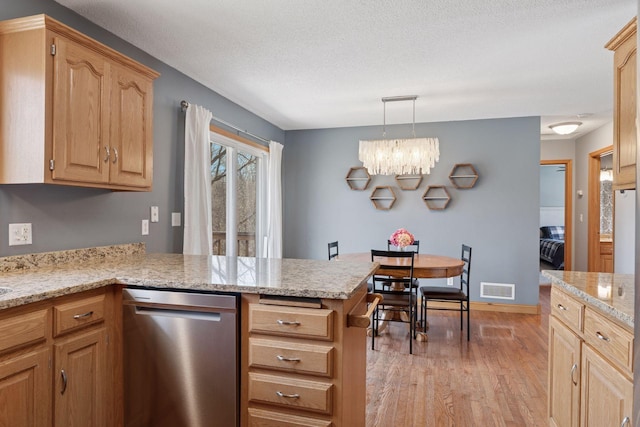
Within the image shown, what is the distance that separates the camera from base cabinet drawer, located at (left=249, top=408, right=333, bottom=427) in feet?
5.19

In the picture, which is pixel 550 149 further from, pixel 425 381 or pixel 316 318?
pixel 316 318

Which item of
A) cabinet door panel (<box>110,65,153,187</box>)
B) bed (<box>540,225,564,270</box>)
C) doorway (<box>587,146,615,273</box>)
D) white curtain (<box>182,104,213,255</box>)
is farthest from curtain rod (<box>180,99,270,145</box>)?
bed (<box>540,225,564,270</box>)

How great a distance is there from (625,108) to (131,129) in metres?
2.67

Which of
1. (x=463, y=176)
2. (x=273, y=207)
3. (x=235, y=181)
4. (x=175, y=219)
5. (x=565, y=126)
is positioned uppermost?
(x=565, y=126)

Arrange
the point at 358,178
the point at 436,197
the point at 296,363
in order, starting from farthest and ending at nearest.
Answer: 1. the point at 358,178
2. the point at 436,197
3. the point at 296,363

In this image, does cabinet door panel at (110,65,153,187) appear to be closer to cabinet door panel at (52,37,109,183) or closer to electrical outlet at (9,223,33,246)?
cabinet door panel at (52,37,109,183)

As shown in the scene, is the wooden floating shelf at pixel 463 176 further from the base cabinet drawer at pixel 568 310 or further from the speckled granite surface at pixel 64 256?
the speckled granite surface at pixel 64 256

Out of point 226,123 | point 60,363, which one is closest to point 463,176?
point 226,123

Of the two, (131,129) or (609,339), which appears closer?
(609,339)

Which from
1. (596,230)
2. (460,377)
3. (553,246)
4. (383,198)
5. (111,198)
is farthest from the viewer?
(553,246)

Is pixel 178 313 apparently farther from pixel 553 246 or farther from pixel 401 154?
pixel 553 246

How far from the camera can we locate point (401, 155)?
13.2ft

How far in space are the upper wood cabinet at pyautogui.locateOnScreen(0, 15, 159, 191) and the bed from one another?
7.53 m

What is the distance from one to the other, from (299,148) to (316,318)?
170 inches
